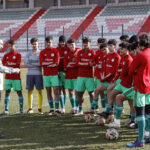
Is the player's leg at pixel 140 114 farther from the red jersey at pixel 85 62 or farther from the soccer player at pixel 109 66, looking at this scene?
the red jersey at pixel 85 62

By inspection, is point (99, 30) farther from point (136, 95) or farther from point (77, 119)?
point (136, 95)

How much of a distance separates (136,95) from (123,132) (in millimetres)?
1291

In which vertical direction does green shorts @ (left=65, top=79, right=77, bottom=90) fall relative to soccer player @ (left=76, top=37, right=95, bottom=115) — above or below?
below

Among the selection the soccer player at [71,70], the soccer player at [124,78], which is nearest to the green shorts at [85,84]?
the soccer player at [71,70]

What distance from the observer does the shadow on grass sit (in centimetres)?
536

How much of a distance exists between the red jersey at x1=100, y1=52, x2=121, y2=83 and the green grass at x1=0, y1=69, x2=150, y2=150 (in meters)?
1.05

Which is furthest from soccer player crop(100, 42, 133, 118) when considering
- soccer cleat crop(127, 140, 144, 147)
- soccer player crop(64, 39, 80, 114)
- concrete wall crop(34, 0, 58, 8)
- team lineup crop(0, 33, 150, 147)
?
concrete wall crop(34, 0, 58, 8)

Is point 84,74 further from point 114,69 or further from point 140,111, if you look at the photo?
point 140,111

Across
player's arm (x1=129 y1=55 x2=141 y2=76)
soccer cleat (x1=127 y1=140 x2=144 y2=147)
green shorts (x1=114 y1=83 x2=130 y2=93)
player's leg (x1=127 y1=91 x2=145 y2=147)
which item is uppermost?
player's arm (x1=129 y1=55 x2=141 y2=76)

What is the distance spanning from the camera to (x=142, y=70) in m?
5.09

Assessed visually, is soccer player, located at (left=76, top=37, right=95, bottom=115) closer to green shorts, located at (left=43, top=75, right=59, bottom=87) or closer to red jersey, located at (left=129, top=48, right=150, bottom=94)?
green shorts, located at (left=43, top=75, right=59, bottom=87)

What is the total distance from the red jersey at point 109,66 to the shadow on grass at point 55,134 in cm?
108

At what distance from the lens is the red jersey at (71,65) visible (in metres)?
8.22

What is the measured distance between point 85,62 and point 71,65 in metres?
0.54
